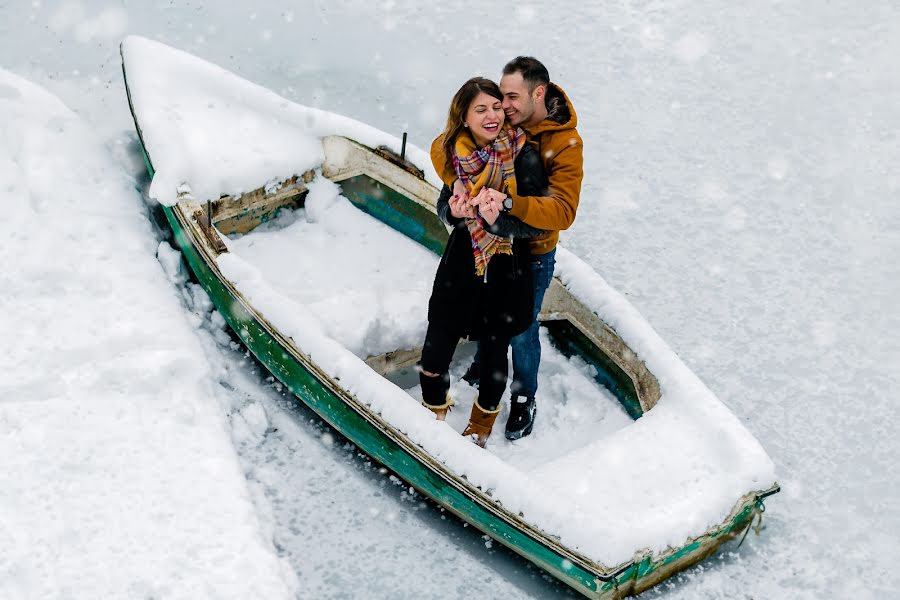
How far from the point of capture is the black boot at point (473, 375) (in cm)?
454

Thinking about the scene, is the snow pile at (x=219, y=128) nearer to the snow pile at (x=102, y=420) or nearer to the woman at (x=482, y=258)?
the snow pile at (x=102, y=420)

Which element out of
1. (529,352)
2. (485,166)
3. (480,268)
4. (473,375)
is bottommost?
(473,375)

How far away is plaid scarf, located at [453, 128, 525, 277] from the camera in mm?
3330

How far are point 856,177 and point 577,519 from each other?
4259 millimetres

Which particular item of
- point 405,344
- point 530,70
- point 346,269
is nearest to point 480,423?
point 405,344

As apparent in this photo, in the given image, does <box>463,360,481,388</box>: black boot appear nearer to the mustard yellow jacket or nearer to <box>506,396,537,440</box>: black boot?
<box>506,396,537,440</box>: black boot

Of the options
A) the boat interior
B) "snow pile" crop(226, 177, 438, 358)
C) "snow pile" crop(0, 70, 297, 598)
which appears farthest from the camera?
"snow pile" crop(226, 177, 438, 358)

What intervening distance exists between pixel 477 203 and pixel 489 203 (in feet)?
0.15

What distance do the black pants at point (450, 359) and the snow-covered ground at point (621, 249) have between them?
1.80ft

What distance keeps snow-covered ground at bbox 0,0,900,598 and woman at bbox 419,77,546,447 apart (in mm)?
623

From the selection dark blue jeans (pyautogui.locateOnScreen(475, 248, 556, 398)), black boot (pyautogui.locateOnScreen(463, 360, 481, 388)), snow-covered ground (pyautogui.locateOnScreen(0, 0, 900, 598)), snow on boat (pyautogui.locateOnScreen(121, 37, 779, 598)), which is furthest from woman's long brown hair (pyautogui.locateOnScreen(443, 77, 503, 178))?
snow-covered ground (pyautogui.locateOnScreen(0, 0, 900, 598))

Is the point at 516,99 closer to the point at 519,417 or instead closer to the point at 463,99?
the point at 463,99

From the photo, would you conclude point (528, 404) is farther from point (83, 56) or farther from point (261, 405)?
point (83, 56)

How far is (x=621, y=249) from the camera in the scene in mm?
5809
